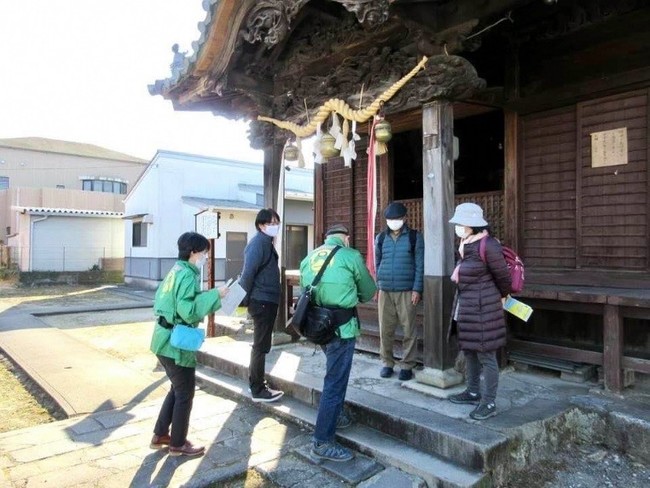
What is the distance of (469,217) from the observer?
4277 millimetres

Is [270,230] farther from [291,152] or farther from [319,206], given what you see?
[319,206]

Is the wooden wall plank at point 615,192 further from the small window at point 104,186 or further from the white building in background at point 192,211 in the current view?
the small window at point 104,186

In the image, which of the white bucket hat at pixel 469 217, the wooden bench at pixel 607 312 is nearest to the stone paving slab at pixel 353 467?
the white bucket hat at pixel 469 217

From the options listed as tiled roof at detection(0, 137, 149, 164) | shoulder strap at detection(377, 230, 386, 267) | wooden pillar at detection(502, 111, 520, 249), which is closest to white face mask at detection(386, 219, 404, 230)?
shoulder strap at detection(377, 230, 386, 267)

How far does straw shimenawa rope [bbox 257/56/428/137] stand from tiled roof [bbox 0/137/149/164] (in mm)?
37416

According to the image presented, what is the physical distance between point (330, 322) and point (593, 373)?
339 cm

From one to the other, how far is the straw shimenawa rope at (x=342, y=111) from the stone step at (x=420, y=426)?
126 inches

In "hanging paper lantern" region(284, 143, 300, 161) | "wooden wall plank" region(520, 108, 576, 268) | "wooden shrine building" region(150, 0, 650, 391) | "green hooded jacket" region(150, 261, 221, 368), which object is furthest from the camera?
"hanging paper lantern" region(284, 143, 300, 161)

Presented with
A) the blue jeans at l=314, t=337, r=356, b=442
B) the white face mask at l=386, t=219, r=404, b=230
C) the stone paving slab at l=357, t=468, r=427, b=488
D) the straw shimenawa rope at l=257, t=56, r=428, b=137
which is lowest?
the stone paving slab at l=357, t=468, r=427, b=488

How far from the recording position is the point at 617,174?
529 centimetres

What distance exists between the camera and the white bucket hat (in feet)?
13.9

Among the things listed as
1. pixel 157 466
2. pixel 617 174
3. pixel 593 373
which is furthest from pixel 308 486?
pixel 617 174

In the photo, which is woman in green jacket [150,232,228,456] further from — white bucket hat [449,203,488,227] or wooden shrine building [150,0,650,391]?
wooden shrine building [150,0,650,391]

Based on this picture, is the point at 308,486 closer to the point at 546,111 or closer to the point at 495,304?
the point at 495,304
